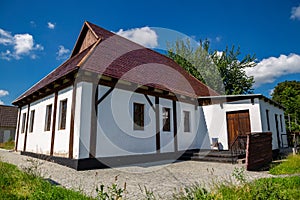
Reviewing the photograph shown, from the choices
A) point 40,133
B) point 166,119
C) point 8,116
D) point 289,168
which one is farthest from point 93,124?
point 8,116

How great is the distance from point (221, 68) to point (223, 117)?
13081mm

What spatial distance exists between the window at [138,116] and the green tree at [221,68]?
14.6 meters

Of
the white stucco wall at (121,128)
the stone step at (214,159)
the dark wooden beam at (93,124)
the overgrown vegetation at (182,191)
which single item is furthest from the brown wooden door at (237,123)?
the dark wooden beam at (93,124)

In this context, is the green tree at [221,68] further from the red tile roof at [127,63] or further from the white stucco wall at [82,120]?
the white stucco wall at [82,120]

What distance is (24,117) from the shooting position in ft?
43.8

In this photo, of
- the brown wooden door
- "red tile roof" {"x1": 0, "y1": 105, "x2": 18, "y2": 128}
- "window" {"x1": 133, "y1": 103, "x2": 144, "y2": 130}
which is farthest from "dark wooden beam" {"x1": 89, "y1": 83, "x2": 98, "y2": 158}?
"red tile roof" {"x1": 0, "y1": 105, "x2": 18, "y2": 128}

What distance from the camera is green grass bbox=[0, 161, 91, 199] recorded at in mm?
3552

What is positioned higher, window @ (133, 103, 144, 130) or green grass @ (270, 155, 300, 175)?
window @ (133, 103, 144, 130)

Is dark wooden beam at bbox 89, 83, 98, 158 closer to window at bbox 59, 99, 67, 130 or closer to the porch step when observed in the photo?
window at bbox 59, 99, 67, 130

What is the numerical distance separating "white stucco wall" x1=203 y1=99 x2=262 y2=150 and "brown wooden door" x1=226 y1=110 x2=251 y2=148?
0.22m

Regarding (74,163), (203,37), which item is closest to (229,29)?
(74,163)

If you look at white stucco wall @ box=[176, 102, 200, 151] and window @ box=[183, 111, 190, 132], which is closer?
white stucco wall @ box=[176, 102, 200, 151]

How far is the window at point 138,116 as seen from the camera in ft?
30.8

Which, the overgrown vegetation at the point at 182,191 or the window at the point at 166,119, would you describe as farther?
the window at the point at 166,119
